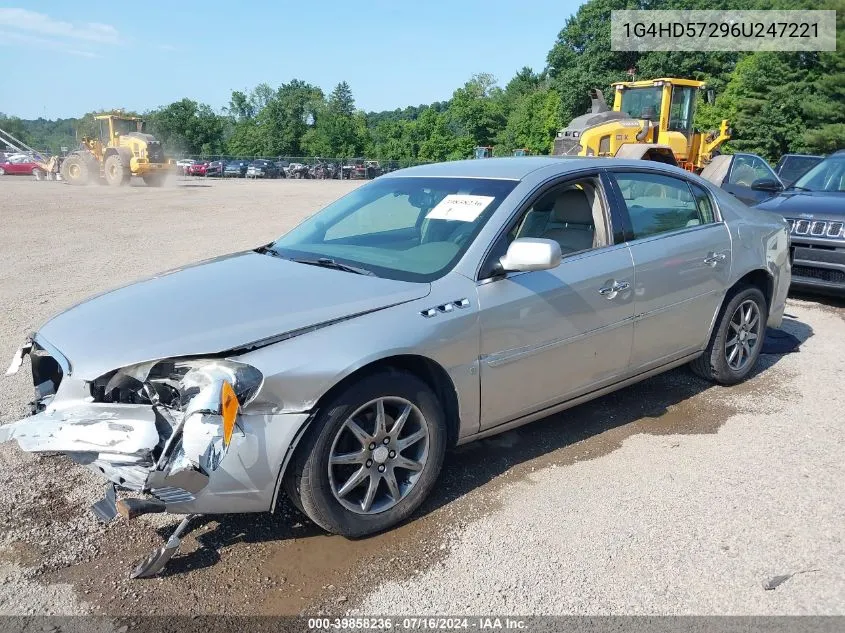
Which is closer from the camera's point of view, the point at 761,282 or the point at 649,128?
the point at 761,282

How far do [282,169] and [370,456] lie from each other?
60.3 metres

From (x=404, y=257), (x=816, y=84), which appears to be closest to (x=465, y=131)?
(x=816, y=84)

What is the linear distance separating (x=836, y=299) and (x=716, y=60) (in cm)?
5559

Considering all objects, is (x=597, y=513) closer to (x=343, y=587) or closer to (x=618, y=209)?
(x=343, y=587)

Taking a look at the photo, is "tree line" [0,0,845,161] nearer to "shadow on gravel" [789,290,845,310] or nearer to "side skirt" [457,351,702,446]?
"shadow on gravel" [789,290,845,310]

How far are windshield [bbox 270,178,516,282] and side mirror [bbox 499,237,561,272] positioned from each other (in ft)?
0.87

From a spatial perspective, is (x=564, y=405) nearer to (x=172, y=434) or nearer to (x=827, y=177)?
(x=172, y=434)

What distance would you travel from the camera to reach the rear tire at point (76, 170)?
1348 inches

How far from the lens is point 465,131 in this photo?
8256 centimetres

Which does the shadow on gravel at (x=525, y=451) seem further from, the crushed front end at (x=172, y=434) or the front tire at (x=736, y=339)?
the crushed front end at (x=172, y=434)

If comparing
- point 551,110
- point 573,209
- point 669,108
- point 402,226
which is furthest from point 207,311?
point 551,110

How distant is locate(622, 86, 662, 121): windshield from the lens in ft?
60.6

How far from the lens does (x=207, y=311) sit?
3.08m

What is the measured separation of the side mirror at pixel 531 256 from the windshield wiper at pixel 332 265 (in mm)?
697
